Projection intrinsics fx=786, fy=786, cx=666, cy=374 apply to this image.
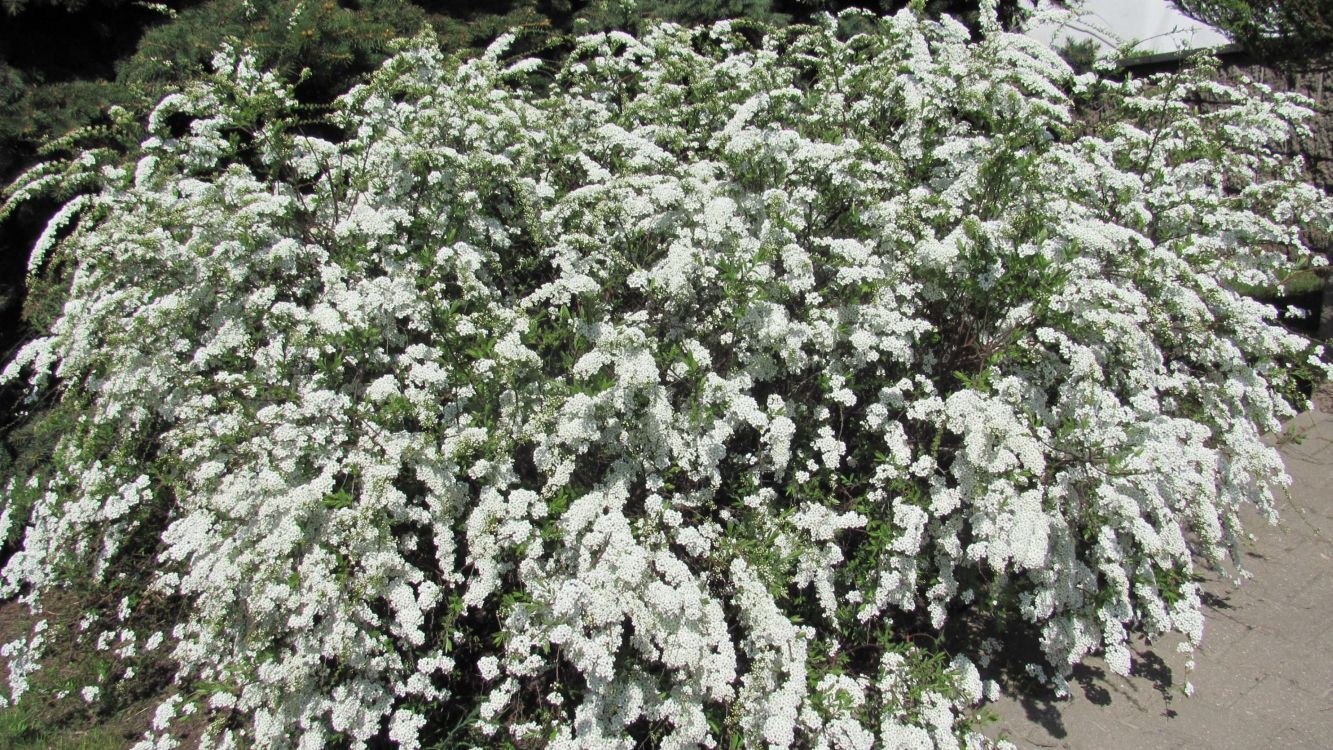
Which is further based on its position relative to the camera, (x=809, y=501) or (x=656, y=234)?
(x=656, y=234)

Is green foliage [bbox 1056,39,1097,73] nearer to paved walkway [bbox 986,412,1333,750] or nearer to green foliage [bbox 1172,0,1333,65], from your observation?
green foliage [bbox 1172,0,1333,65]

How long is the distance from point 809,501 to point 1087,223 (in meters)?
2.07

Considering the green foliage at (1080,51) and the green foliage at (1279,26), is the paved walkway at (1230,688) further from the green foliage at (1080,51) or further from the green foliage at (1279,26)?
the green foliage at (1080,51)

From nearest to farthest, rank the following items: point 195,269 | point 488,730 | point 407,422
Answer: point 488,730 < point 407,422 < point 195,269

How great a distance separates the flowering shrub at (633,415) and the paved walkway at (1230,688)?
1.02ft

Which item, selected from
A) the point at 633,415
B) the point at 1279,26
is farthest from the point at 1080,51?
the point at 633,415

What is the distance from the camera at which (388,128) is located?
4.33m

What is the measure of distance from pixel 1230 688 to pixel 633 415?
3.19 metres

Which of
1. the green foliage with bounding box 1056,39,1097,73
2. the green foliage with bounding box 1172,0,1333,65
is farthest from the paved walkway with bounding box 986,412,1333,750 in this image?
the green foliage with bounding box 1056,39,1097,73

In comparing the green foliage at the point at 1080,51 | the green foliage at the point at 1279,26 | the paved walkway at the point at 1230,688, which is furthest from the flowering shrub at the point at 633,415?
the green foliage at the point at 1080,51

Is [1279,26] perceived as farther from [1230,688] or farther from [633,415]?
[633,415]

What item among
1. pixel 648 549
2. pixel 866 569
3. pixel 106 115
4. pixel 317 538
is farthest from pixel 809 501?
pixel 106 115

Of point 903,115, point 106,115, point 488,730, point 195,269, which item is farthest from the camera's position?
point 106,115

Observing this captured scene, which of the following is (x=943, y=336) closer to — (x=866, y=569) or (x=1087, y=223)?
(x=1087, y=223)
